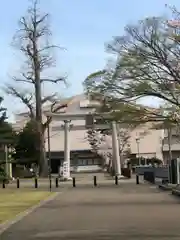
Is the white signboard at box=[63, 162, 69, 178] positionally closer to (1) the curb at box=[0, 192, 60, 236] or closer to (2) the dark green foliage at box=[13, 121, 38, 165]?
(2) the dark green foliage at box=[13, 121, 38, 165]

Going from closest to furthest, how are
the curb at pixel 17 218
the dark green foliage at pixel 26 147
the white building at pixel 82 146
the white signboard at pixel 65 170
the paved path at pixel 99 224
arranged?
the paved path at pixel 99 224 → the curb at pixel 17 218 → the white signboard at pixel 65 170 → the dark green foliage at pixel 26 147 → the white building at pixel 82 146

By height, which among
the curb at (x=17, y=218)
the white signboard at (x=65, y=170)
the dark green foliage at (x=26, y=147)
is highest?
the dark green foliage at (x=26, y=147)

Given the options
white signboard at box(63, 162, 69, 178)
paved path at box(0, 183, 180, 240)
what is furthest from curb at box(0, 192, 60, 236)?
white signboard at box(63, 162, 69, 178)

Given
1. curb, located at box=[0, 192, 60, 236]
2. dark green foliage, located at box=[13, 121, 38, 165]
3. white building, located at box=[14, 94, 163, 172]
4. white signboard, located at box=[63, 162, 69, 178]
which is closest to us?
curb, located at box=[0, 192, 60, 236]

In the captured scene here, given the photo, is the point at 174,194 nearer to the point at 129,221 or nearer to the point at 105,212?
the point at 105,212

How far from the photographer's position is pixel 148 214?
66.1 feet

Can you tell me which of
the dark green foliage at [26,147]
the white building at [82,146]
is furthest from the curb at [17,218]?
the white building at [82,146]

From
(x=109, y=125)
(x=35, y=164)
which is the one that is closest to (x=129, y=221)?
(x=109, y=125)

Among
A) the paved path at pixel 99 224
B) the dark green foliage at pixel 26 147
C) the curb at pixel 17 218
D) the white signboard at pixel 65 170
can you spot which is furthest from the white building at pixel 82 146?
A: the paved path at pixel 99 224

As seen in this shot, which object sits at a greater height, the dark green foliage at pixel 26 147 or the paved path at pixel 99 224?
the dark green foliage at pixel 26 147

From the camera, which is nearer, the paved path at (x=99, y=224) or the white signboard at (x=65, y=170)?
the paved path at (x=99, y=224)

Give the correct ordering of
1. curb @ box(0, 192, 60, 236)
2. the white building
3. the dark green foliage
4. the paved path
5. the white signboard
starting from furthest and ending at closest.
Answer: the white building < the dark green foliage < the white signboard < curb @ box(0, 192, 60, 236) < the paved path

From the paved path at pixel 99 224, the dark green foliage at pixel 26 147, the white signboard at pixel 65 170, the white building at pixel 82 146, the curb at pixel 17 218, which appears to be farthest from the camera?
the white building at pixel 82 146

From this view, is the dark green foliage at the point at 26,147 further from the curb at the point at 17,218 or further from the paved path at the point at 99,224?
the paved path at the point at 99,224
